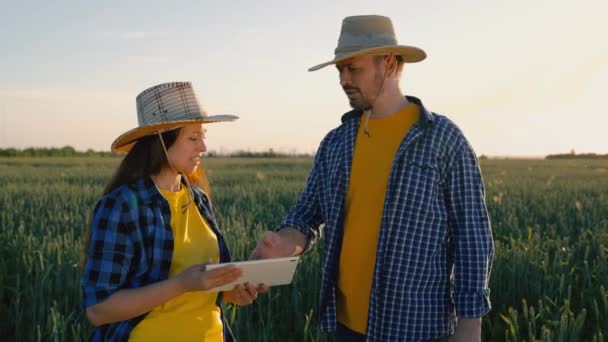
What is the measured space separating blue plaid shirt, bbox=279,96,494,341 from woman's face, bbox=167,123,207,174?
78 centimetres

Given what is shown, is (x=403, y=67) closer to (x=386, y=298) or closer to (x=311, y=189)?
(x=311, y=189)

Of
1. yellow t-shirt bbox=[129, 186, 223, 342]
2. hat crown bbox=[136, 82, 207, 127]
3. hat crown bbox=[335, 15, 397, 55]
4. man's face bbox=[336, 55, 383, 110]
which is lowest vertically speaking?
yellow t-shirt bbox=[129, 186, 223, 342]

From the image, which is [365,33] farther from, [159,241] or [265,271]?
[159,241]

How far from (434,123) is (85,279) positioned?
1462 mm

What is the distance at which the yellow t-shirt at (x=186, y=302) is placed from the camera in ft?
7.79

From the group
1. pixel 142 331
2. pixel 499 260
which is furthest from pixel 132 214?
pixel 499 260

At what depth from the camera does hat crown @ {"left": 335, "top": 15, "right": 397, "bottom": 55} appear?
281 centimetres

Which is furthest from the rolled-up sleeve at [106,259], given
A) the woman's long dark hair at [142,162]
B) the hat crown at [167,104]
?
the hat crown at [167,104]

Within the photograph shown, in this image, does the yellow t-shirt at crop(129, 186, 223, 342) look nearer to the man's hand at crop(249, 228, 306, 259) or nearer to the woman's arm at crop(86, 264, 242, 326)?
the woman's arm at crop(86, 264, 242, 326)

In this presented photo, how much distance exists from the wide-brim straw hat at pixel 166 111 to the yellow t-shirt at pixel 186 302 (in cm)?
25

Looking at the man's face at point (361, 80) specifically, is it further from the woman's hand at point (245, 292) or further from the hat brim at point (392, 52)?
the woman's hand at point (245, 292)

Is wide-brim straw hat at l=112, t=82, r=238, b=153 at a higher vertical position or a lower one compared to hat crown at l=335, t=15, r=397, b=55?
lower

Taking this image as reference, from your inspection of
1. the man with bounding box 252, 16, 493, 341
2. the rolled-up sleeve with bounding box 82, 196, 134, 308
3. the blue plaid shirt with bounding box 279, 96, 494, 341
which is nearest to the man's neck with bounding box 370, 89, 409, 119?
the man with bounding box 252, 16, 493, 341

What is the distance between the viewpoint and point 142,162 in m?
2.50
